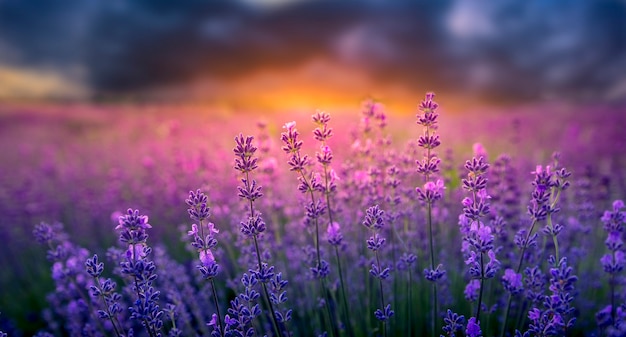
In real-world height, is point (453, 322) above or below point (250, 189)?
below

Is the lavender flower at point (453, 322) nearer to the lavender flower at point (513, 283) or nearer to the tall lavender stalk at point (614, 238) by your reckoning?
the lavender flower at point (513, 283)

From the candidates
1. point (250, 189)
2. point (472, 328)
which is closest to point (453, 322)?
point (472, 328)

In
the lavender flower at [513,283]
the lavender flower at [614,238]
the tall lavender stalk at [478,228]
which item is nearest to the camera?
the tall lavender stalk at [478,228]

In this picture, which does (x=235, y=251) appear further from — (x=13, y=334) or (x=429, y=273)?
(x=429, y=273)

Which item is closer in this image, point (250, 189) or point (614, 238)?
point (250, 189)

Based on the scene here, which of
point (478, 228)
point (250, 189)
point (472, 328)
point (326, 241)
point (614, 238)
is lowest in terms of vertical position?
point (472, 328)

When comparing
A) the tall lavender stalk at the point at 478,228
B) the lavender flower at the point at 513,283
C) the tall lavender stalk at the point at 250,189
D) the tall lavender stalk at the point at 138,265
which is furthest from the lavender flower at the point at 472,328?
the tall lavender stalk at the point at 138,265

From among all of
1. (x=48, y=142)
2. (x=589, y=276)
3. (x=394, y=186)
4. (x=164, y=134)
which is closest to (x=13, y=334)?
(x=394, y=186)

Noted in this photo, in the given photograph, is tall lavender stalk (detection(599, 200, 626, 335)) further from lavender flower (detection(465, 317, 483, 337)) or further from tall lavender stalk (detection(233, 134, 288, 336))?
tall lavender stalk (detection(233, 134, 288, 336))

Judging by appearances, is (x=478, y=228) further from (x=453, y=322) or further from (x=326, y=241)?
(x=326, y=241)
